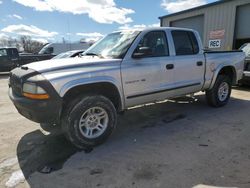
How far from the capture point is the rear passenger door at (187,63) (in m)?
5.13

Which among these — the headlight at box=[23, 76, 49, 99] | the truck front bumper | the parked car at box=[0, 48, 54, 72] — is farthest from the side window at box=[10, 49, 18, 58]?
the headlight at box=[23, 76, 49, 99]

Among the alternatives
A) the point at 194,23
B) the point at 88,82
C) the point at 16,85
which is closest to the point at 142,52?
the point at 88,82

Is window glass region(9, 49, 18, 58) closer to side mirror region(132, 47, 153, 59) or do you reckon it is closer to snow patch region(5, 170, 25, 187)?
side mirror region(132, 47, 153, 59)

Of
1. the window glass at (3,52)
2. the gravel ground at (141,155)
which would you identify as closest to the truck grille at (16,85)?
the gravel ground at (141,155)

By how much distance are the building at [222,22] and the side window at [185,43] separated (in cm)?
997

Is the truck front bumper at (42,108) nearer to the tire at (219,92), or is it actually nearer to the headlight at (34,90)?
the headlight at (34,90)

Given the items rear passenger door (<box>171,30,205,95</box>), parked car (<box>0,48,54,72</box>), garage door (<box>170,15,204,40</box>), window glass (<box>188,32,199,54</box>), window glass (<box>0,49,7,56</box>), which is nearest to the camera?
rear passenger door (<box>171,30,205,95</box>)

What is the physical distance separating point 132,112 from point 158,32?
2.13 m

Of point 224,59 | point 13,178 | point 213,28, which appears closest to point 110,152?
point 13,178

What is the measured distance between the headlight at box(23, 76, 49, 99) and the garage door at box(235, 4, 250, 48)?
44.6 ft

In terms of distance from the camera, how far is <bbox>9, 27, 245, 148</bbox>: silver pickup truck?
141 inches

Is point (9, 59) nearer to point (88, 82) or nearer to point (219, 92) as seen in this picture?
point (219, 92)

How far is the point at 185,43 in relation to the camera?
544cm

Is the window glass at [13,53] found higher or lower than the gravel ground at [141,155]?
higher
